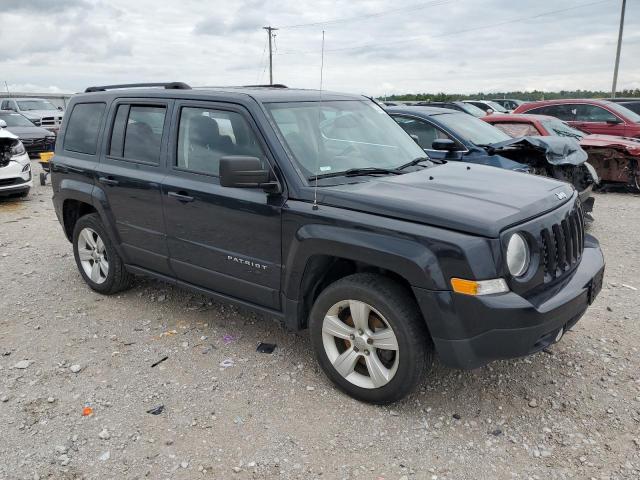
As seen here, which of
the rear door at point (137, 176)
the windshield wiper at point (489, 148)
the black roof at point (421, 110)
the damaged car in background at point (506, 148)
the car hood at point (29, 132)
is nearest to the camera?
the rear door at point (137, 176)

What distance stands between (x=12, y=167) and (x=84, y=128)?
5.63 metres

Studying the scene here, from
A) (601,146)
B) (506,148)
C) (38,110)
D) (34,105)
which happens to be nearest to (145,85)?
(506,148)

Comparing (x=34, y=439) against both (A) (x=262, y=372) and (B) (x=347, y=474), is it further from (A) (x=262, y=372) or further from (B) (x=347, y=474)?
(B) (x=347, y=474)

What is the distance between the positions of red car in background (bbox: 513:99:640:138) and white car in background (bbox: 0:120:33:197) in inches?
413

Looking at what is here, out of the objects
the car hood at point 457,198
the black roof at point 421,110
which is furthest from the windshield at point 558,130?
the car hood at point 457,198

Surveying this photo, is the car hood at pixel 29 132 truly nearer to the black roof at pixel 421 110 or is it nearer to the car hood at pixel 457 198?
the black roof at pixel 421 110

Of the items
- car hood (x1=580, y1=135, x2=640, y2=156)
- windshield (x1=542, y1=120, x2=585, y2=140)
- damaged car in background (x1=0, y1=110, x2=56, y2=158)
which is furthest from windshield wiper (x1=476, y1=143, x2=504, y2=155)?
damaged car in background (x1=0, y1=110, x2=56, y2=158)

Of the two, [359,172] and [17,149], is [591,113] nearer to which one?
[359,172]

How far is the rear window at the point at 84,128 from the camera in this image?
190 inches

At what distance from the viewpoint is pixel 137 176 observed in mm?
4324

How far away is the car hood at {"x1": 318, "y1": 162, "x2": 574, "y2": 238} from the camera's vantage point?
2873 millimetres

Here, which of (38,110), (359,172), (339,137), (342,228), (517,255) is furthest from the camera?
(38,110)

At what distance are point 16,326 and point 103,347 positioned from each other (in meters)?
0.98

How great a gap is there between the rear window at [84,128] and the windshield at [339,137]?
1970 millimetres
